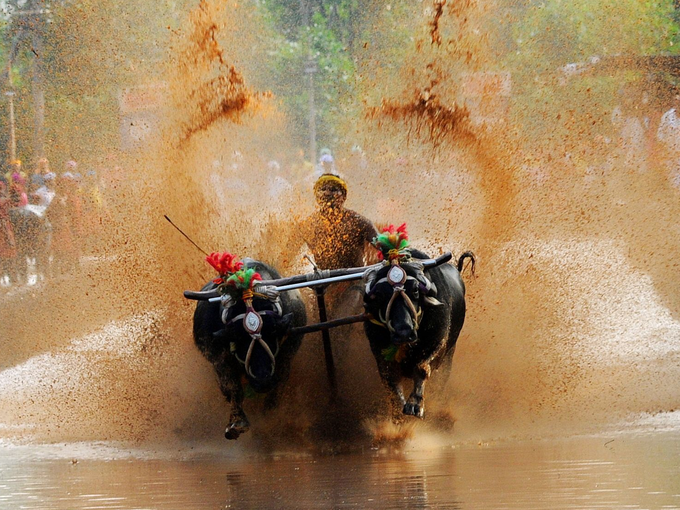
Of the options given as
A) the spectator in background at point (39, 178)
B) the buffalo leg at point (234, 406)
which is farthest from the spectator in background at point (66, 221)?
the buffalo leg at point (234, 406)

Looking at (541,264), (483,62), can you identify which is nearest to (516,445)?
(541,264)

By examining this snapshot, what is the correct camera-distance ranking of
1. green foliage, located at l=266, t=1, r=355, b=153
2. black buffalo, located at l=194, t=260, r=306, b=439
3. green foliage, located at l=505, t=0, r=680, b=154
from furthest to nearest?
green foliage, located at l=266, t=1, r=355, b=153 < green foliage, located at l=505, t=0, r=680, b=154 < black buffalo, located at l=194, t=260, r=306, b=439

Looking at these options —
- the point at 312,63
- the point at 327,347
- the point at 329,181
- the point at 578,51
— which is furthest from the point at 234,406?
the point at 312,63

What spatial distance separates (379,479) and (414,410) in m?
1.36

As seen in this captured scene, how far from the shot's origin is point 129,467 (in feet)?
31.8

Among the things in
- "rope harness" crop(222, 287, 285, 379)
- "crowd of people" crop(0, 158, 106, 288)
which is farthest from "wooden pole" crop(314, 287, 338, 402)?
"crowd of people" crop(0, 158, 106, 288)

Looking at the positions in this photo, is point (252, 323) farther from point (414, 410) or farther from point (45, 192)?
point (45, 192)

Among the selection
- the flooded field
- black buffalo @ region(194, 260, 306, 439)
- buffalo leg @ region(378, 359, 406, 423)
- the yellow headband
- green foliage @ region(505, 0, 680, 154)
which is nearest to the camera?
the flooded field

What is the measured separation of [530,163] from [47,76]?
41.0 feet

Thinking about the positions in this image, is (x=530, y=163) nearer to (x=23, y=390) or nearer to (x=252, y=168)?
(x=252, y=168)

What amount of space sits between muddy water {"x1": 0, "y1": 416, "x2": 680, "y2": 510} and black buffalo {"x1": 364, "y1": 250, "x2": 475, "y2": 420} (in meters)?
0.56

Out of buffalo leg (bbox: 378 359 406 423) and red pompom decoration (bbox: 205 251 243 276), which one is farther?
buffalo leg (bbox: 378 359 406 423)

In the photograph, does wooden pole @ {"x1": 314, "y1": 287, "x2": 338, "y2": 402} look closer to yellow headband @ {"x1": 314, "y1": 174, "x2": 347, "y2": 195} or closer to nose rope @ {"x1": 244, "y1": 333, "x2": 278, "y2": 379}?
nose rope @ {"x1": 244, "y1": 333, "x2": 278, "y2": 379}

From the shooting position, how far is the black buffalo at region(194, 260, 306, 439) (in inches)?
375
